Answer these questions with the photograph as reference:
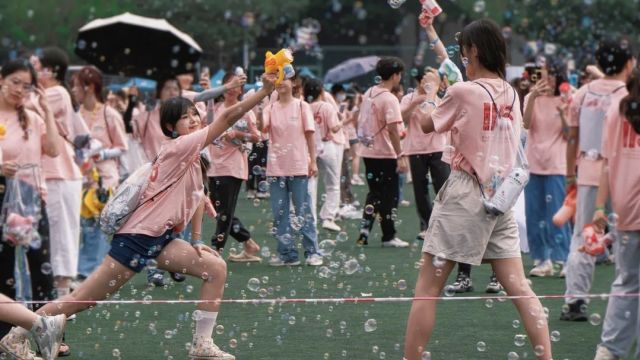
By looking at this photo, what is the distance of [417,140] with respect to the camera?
1283 centimetres

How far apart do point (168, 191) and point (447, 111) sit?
1.72 m

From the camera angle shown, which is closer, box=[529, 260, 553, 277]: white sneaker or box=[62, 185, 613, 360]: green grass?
box=[62, 185, 613, 360]: green grass

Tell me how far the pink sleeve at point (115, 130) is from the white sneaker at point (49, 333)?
4746 mm

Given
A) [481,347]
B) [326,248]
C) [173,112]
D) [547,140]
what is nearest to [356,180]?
[326,248]

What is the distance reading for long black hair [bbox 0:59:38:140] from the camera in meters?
7.77

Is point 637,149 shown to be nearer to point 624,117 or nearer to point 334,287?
point 624,117

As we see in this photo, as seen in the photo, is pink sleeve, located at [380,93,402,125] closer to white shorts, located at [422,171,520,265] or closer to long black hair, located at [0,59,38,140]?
long black hair, located at [0,59,38,140]

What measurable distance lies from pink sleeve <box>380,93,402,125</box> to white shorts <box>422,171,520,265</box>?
6.44 metres

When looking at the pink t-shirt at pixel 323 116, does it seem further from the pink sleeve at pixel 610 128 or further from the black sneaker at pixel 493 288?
the pink sleeve at pixel 610 128

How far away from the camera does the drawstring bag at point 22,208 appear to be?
288 inches

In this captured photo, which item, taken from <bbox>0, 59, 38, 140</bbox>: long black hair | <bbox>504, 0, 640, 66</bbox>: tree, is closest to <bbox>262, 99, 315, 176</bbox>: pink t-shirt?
<bbox>0, 59, 38, 140</bbox>: long black hair

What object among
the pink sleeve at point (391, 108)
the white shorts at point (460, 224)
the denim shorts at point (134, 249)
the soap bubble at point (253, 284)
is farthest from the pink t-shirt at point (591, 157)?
the pink sleeve at point (391, 108)

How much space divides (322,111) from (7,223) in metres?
8.74

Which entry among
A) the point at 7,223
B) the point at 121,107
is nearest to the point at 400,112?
the point at 7,223
